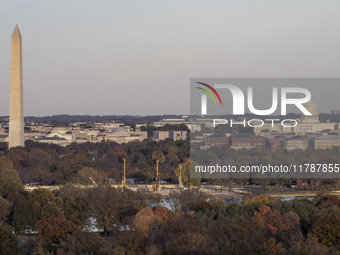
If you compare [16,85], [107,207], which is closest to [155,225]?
[107,207]

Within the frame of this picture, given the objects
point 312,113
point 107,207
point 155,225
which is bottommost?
point 155,225

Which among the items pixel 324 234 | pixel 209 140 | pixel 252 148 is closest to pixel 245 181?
pixel 252 148

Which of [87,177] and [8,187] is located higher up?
[8,187]

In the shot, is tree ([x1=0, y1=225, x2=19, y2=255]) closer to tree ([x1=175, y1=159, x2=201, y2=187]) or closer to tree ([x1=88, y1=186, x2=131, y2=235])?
tree ([x1=88, y1=186, x2=131, y2=235])

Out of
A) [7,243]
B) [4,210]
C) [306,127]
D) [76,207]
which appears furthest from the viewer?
[306,127]

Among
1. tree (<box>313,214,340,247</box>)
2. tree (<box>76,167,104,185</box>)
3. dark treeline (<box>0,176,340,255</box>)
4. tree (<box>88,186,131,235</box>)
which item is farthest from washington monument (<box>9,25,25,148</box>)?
tree (<box>313,214,340,247</box>)

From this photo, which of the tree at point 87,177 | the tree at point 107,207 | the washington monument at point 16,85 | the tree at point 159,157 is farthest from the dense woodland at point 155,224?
the tree at point 159,157

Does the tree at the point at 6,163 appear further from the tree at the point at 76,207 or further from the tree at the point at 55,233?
the tree at the point at 55,233

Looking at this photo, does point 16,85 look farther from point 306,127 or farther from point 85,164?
point 306,127

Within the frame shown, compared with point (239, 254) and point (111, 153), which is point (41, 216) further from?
point (111, 153)
